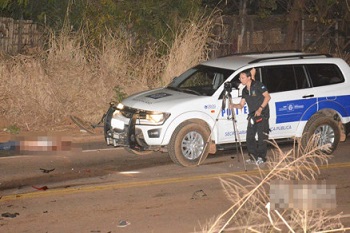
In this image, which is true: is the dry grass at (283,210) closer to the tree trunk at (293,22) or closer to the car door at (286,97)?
the car door at (286,97)

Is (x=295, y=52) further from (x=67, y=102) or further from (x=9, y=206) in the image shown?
(x=9, y=206)

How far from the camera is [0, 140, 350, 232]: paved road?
9781mm

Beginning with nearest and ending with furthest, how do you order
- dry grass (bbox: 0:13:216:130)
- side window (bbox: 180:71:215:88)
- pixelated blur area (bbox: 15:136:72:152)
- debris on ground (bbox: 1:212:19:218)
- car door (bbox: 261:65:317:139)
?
debris on ground (bbox: 1:212:19:218), car door (bbox: 261:65:317:139), side window (bbox: 180:71:215:88), pixelated blur area (bbox: 15:136:72:152), dry grass (bbox: 0:13:216:130)

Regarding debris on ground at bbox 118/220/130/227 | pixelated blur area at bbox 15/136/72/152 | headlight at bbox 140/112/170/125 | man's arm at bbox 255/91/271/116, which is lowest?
debris on ground at bbox 118/220/130/227

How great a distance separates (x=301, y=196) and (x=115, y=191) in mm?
6020

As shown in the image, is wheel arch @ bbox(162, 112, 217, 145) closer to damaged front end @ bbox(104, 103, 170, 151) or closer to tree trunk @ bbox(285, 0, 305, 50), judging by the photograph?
damaged front end @ bbox(104, 103, 170, 151)

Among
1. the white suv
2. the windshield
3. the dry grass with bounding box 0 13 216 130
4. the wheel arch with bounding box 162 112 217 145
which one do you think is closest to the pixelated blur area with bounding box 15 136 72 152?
the dry grass with bounding box 0 13 216 130

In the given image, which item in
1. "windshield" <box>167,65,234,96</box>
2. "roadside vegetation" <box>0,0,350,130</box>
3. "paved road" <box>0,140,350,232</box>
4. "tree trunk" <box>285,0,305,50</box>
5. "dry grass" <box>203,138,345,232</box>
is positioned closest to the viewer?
"dry grass" <box>203,138,345,232</box>

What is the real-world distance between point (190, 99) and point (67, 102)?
520cm

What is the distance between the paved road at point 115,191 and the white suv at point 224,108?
0.41 metres

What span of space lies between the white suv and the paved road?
0.41 metres

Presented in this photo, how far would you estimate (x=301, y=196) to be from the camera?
5.80 m

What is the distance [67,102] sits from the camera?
17938mm

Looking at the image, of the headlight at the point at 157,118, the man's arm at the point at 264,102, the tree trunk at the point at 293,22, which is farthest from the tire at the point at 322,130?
the tree trunk at the point at 293,22
